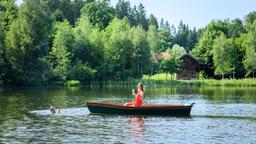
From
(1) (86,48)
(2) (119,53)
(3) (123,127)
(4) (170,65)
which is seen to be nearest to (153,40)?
(4) (170,65)

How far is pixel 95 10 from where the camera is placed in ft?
559

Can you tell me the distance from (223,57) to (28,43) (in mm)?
52341

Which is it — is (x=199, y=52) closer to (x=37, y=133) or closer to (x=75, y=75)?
(x=75, y=75)

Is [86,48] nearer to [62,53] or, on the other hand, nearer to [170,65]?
[62,53]

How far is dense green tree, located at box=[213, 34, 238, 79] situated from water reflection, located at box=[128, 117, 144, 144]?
89211mm

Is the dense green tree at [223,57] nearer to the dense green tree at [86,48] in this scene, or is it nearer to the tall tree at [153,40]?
the tall tree at [153,40]

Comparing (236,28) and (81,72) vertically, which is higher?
(236,28)

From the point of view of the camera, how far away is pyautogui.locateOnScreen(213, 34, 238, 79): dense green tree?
12825cm

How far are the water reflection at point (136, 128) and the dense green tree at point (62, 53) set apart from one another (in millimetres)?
67888

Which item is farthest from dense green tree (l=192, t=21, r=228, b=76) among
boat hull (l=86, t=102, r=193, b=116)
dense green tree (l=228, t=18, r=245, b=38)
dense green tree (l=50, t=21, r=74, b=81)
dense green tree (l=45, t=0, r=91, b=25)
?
boat hull (l=86, t=102, r=193, b=116)

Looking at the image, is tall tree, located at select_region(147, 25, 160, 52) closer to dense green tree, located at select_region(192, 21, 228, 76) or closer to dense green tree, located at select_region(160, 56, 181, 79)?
dense green tree, located at select_region(192, 21, 228, 76)

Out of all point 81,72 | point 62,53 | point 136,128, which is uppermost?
point 62,53

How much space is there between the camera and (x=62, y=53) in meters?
112

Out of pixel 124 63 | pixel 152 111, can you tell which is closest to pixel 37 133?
pixel 152 111
